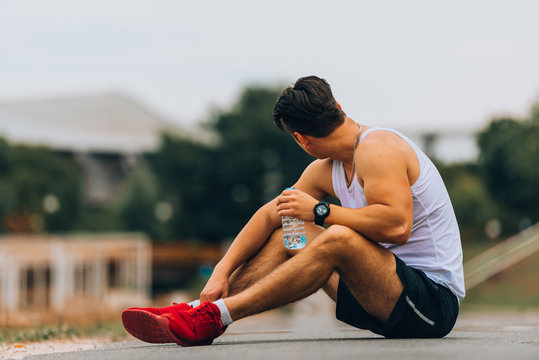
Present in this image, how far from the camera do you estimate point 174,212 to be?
49062 millimetres

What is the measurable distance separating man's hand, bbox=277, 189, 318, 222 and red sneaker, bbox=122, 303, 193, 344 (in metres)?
0.64

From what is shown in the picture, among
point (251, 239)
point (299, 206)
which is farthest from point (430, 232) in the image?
point (251, 239)

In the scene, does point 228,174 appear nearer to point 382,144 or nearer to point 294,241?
point 294,241

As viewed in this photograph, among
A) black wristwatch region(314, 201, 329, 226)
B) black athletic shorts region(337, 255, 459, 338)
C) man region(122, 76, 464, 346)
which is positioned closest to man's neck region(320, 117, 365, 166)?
man region(122, 76, 464, 346)

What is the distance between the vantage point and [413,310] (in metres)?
4.12

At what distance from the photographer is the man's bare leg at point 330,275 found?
12.9 ft

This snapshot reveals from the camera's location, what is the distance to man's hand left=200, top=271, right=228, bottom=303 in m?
4.32

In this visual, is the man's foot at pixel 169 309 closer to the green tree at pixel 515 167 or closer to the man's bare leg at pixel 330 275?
the man's bare leg at pixel 330 275

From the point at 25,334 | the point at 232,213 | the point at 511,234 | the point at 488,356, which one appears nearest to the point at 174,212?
the point at 232,213

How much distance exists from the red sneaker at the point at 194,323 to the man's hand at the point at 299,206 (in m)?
0.56

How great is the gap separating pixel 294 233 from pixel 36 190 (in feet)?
141

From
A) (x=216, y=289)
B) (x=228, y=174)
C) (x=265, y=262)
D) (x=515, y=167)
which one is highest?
(x=265, y=262)

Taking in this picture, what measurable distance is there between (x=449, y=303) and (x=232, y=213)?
4389 centimetres

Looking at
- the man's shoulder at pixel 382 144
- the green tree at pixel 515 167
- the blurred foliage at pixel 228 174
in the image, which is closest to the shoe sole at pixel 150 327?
the man's shoulder at pixel 382 144
